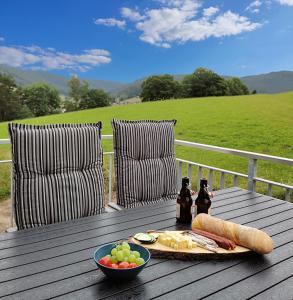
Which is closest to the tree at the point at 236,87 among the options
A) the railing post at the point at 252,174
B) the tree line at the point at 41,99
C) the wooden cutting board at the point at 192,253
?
the tree line at the point at 41,99

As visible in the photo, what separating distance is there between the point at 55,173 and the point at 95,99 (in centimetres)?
2752

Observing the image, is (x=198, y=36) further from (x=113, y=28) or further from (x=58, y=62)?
(x=58, y=62)

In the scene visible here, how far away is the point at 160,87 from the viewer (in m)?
27.0

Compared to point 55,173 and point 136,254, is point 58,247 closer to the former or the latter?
point 136,254

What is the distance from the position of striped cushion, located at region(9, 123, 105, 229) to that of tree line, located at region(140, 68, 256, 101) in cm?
2500

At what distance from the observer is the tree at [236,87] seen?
92.0ft

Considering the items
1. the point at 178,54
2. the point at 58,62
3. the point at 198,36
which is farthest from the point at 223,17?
the point at 58,62

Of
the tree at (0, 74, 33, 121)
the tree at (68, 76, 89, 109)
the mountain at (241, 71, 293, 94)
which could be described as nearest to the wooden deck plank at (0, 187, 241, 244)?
the tree at (0, 74, 33, 121)

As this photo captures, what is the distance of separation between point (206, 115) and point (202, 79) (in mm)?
12364

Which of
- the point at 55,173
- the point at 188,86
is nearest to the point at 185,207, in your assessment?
the point at 55,173

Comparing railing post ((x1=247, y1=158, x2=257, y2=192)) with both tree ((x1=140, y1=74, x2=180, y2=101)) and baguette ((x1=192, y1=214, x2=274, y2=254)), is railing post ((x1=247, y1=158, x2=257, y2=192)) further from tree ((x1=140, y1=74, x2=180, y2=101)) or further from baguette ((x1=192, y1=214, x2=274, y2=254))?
tree ((x1=140, y1=74, x2=180, y2=101))

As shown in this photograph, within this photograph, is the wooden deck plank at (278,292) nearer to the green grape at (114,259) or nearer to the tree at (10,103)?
the green grape at (114,259)

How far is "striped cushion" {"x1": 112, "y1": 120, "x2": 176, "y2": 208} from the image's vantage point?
2.17 metres

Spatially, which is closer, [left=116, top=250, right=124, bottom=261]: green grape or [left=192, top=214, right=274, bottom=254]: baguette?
[left=116, top=250, right=124, bottom=261]: green grape
